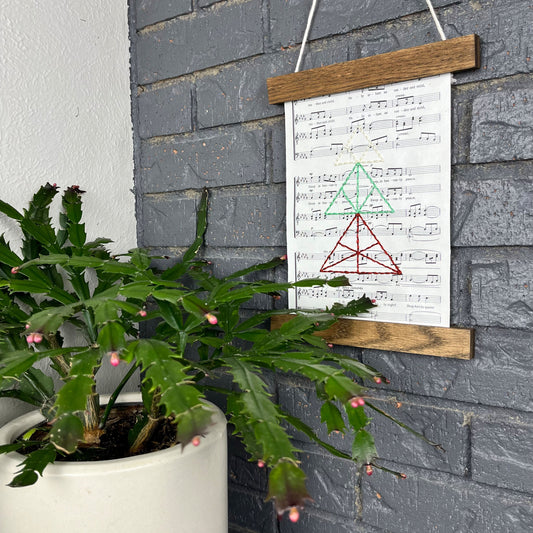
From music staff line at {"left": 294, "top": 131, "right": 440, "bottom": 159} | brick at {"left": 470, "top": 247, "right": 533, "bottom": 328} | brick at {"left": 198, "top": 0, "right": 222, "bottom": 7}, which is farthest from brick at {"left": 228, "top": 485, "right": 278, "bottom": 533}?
brick at {"left": 198, "top": 0, "right": 222, "bottom": 7}

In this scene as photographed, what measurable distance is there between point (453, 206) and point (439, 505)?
1.86 ft

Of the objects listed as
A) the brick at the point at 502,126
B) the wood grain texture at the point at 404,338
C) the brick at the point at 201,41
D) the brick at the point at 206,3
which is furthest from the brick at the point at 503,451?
the brick at the point at 206,3

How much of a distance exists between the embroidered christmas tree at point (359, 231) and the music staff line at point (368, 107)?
0.35 ft

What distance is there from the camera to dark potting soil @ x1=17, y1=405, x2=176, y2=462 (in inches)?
35.6

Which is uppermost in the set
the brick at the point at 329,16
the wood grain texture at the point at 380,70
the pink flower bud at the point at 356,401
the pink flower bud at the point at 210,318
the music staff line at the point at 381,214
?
the brick at the point at 329,16

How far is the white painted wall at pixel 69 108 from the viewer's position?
1.13 metres

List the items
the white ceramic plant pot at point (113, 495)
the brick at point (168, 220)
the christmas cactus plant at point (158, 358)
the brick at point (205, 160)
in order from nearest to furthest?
1. the christmas cactus plant at point (158, 358)
2. the white ceramic plant pot at point (113, 495)
3. the brick at point (205, 160)
4. the brick at point (168, 220)

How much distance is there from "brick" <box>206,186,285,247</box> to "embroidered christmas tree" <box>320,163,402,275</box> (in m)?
0.13

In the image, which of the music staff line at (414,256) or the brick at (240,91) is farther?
the brick at (240,91)

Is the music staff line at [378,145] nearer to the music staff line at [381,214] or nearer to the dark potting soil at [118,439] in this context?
the music staff line at [381,214]

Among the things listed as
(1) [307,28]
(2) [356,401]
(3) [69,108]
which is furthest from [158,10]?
(2) [356,401]

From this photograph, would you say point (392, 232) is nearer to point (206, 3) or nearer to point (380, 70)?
point (380, 70)

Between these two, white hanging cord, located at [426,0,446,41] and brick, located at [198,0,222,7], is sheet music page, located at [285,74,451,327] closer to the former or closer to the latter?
white hanging cord, located at [426,0,446,41]

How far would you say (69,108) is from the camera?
1.25m
